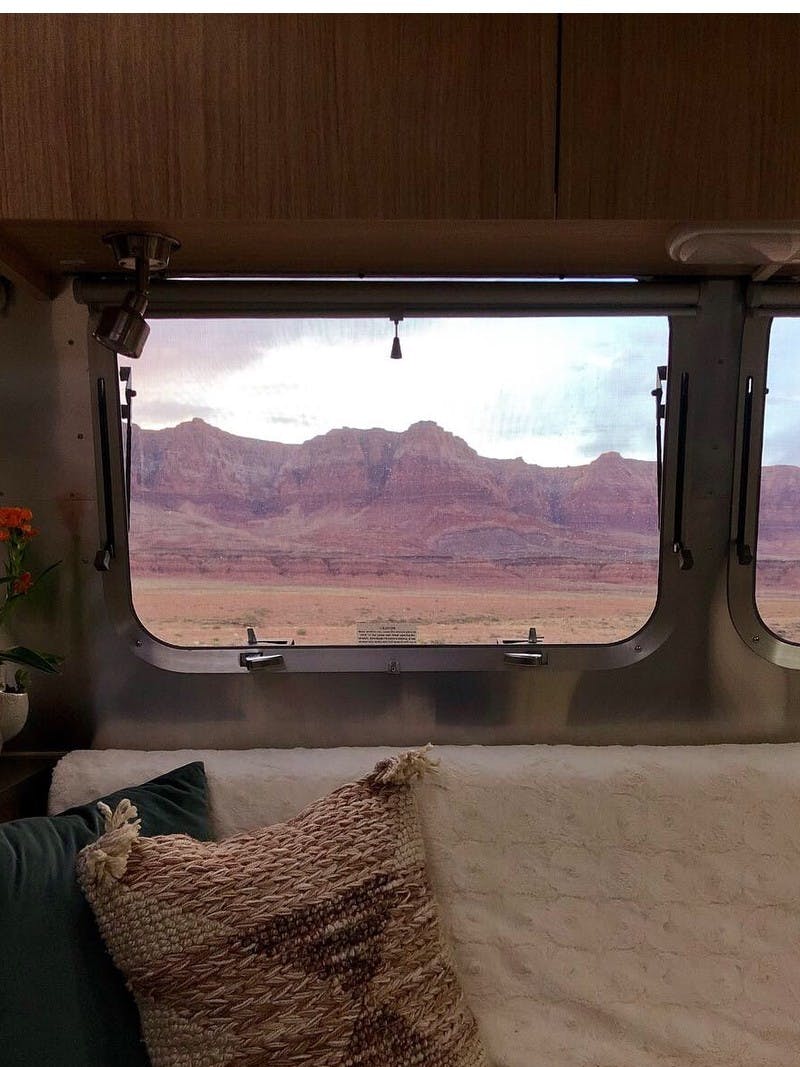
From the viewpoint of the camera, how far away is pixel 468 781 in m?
1.59

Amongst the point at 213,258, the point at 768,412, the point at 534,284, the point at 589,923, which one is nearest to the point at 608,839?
the point at 589,923

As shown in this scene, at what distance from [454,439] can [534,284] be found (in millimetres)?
378

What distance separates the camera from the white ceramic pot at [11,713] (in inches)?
62.5

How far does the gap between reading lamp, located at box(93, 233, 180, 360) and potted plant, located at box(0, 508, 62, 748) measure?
1.45ft

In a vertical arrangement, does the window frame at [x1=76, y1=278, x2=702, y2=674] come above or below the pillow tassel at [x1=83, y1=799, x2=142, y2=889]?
above

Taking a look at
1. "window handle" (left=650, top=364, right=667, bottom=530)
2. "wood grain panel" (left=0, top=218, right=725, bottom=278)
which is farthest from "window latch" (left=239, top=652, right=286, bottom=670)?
"window handle" (left=650, top=364, right=667, bottom=530)

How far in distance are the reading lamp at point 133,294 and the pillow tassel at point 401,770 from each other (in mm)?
890

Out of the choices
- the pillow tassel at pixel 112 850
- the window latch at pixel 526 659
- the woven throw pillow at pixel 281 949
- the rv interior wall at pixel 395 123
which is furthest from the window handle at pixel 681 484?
the pillow tassel at pixel 112 850

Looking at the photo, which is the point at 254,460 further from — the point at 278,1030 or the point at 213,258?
the point at 278,1030

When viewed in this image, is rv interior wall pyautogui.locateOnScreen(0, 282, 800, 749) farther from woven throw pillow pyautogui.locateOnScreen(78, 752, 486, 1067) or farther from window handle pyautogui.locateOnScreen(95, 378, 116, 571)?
woven throw pillow pyautogui.locateOnScreen(78, 752, 486, 1067)

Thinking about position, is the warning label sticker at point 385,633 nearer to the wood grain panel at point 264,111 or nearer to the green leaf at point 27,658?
the green leaf at point 27,658

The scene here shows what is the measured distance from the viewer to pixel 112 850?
4.18 feet

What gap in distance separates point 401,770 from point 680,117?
47.0 inches

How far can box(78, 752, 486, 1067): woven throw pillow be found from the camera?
122 cm
